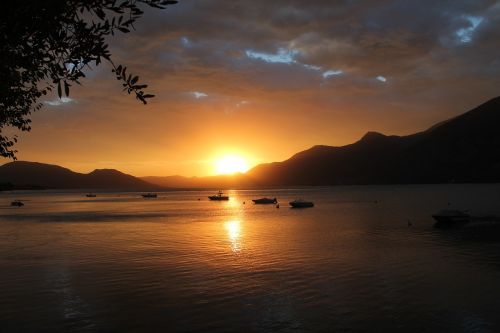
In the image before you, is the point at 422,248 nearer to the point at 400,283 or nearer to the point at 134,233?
the point at 400,283

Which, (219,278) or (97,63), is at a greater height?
(97,63)

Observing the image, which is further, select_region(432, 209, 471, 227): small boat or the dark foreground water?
select_region(432, 209, 471, 227): small boat

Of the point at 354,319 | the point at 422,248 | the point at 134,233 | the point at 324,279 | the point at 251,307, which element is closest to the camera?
the point at 354,319

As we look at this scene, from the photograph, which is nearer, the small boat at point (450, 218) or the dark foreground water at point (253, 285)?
the dark foreground water at point (253, 285)

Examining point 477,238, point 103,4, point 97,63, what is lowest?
point 477,238

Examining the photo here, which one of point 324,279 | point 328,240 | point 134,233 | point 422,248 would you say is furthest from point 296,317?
point 134,233

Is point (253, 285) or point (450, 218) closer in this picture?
point (253, 285)

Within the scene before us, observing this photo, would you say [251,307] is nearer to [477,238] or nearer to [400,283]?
[400,283]

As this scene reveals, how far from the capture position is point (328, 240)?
62.4 m

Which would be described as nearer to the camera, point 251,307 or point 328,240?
point 251,307

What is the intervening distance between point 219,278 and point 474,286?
19.8 meters

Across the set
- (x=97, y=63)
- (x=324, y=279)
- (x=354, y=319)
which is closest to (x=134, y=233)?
(x=324, y=279)

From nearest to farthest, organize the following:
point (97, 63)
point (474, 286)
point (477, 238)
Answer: point (97, 63), point (474, 286), point (477, 238)

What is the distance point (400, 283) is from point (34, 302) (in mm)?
26652
